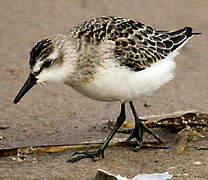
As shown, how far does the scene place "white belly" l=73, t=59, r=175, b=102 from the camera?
6352 millimetres

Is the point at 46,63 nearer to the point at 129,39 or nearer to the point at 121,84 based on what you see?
the point at 121,84

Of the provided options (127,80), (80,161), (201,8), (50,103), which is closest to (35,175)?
A: (80,161)

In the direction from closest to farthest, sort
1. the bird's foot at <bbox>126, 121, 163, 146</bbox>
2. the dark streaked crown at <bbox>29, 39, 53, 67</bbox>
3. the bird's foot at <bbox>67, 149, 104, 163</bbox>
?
the dark streaked crown at <bbox>29, 39, 53, 67</bbox> → the bird's foot at <bbox>67, 149, 104, 163</bbox> → the bird's foot at <bbox>126, 121, 163, 146</bbox>

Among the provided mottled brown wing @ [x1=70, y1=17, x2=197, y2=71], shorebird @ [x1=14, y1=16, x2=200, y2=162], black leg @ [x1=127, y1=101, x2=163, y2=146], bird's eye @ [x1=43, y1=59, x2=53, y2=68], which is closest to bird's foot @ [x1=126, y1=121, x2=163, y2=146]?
black leg @ [x1=127, y1=101, x2=163, y2=146]

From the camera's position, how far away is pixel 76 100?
8.41 m

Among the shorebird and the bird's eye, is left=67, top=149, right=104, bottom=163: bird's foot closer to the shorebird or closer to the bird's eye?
the shorebird

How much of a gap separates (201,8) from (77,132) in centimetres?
379

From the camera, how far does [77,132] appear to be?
7.60 metres

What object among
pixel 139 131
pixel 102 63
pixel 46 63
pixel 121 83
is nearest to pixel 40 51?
pixel 46 63

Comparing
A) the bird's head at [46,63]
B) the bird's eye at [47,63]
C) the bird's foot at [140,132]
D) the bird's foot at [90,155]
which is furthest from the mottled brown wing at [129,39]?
the bird's foot at [90,155]

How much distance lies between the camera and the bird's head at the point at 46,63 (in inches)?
249

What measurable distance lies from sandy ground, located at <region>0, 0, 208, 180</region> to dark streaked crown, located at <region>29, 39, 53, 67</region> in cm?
92

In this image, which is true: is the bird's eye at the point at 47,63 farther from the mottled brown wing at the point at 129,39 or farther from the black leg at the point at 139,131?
the black leg at the point at 139,131

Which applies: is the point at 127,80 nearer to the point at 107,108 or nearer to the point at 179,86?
the point at 107,108
